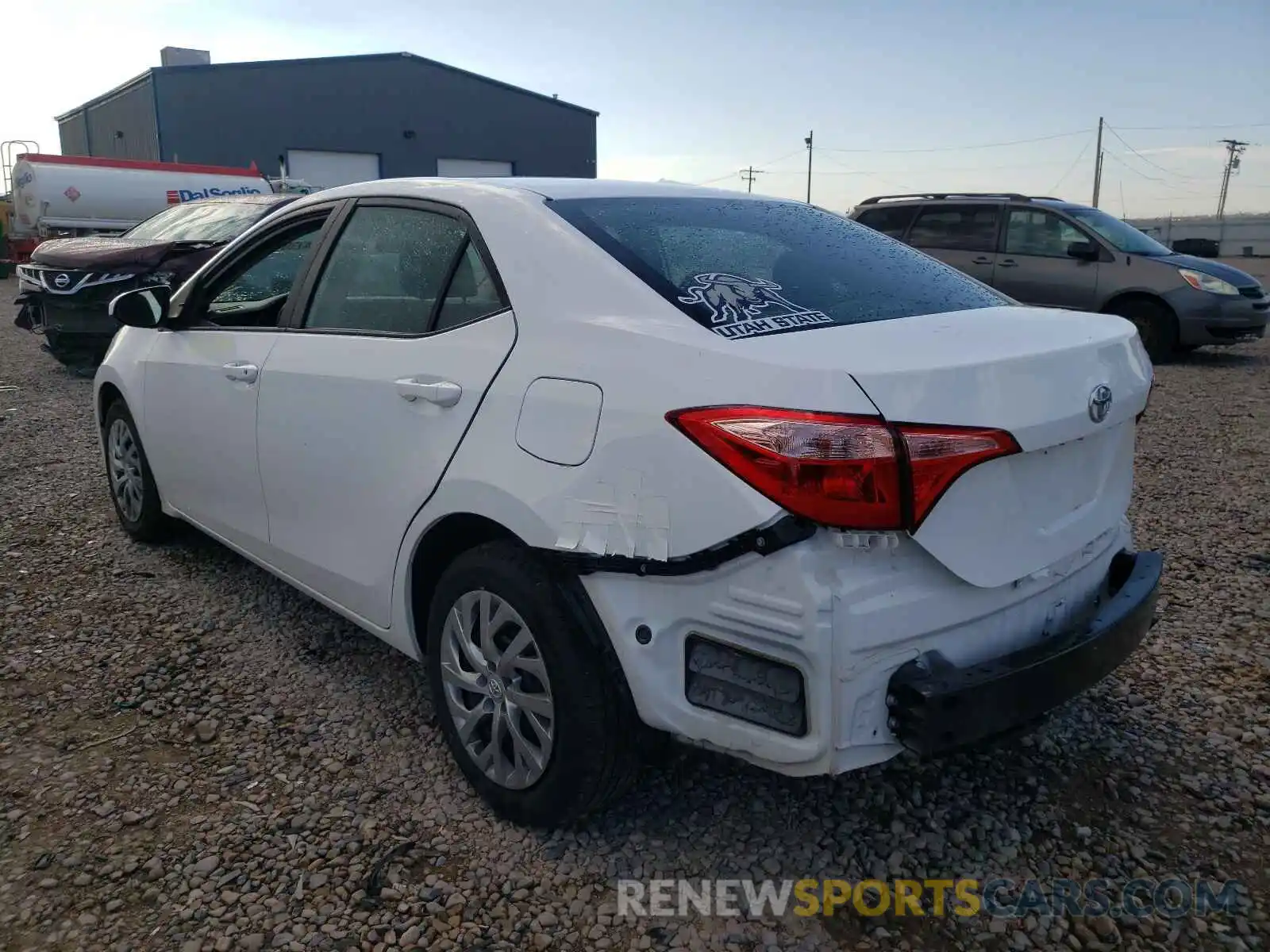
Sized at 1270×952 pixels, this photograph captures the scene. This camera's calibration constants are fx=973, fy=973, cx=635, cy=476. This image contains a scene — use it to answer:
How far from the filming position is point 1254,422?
737 centimetres

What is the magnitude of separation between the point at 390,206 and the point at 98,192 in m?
19.2

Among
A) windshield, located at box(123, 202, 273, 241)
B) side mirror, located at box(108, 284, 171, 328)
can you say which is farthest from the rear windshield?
windshield, located at box(123, 202, 273, 241)

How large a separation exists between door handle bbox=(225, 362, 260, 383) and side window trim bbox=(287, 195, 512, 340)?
0.67ft

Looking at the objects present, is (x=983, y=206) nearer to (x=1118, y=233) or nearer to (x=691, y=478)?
(x=1118, y=233)

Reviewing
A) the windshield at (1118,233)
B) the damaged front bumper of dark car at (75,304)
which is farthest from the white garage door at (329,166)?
the windshield at (1118,233)

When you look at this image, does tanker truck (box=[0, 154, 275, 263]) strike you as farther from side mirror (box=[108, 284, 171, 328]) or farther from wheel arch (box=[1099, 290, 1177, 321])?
side mirror (box=[108, 284, 171, 328])

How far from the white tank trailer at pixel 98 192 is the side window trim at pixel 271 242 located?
1659cm

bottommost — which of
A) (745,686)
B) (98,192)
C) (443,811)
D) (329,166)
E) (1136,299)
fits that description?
(443,811)

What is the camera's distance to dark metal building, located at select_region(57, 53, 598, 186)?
89.8 feet

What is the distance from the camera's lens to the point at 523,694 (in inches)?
92.6

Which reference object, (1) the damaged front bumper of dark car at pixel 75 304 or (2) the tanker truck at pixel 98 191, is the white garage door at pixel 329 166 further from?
(1) the damaged front bumper of dark car at pixel 75 304

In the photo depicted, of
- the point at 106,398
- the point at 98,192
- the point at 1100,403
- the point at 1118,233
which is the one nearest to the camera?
the point at 1100,403

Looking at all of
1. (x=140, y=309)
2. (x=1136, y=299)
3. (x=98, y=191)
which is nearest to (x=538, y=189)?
(x=140, y=309)

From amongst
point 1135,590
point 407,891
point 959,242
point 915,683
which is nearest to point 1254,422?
point 959,242
